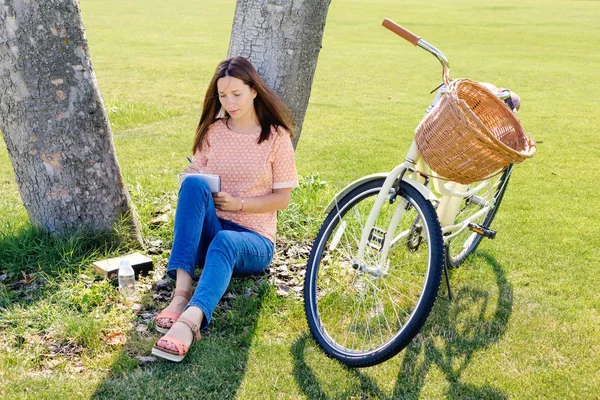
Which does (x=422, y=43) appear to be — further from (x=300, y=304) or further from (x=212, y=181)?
(x=300, y=304)

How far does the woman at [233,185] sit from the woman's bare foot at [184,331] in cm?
12

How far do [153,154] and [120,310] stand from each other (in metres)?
3.99

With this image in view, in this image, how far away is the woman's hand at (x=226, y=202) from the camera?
3613 mm

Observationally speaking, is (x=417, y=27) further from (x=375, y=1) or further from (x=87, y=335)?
(x=87, y=335)

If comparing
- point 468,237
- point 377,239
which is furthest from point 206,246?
point 468,237

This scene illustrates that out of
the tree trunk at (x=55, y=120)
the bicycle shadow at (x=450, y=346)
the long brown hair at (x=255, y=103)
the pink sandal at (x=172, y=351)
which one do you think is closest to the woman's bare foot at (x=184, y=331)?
the pink sandal at (x=172, y=351)

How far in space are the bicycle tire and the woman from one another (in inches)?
46.5

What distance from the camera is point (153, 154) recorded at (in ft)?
24.4

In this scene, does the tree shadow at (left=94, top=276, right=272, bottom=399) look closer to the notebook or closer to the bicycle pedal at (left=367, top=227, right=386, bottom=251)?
the notebook

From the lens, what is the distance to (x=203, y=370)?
312 cm

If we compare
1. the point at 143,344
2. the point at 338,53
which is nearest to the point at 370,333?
the point at 143,344

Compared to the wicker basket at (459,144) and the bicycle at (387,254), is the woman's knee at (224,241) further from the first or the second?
the wicker basket at (459,144)

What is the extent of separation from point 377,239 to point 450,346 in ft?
2.27

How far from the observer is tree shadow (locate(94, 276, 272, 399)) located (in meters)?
2.97
